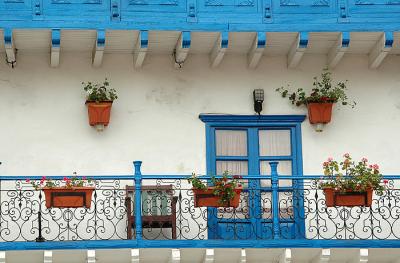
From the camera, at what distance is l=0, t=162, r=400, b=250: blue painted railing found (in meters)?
21.2

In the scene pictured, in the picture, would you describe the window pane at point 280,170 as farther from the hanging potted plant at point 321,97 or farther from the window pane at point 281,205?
the hanging potted plant at point 321,97

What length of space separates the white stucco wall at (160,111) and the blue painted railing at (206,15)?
1107mm

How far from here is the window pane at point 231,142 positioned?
75.7ft

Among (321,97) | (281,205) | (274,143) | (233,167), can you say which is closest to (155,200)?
Answer: (233,167)

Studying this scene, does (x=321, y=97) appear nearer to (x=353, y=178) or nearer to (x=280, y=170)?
(x=280, y=170)

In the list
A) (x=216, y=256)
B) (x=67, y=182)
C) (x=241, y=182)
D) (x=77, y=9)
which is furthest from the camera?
(x=241, y=182)

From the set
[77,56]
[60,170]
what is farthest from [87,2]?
[60,170]

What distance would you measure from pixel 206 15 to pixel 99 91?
2297 mm

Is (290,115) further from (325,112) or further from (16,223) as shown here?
(16,223)

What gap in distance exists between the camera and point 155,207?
21953 millimetres

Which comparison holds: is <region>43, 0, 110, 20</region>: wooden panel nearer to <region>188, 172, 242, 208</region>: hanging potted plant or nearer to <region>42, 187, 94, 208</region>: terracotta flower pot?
<region>42, 187, 94, 208</region>: terracotta flower pot

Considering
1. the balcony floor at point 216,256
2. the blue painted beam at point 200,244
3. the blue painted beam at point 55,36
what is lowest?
the balcony floor at point 216,256

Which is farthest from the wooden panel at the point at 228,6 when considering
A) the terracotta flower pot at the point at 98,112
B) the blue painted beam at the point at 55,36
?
the blue painted beam at the point at 55,36

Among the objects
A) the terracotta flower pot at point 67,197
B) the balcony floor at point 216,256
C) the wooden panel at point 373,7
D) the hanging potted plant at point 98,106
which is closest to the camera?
the terracotta flower pot at point 67,197
